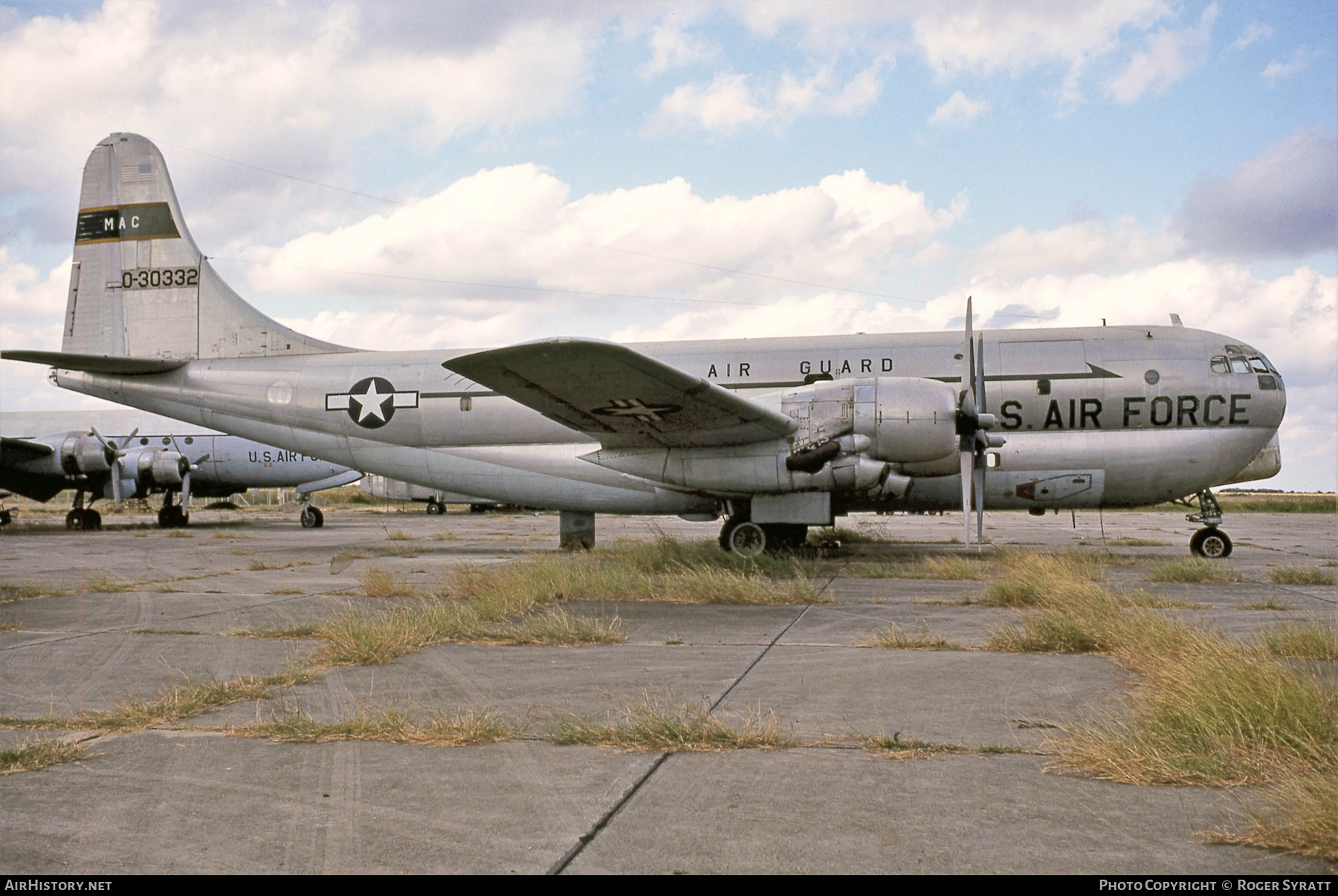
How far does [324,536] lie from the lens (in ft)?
87.6

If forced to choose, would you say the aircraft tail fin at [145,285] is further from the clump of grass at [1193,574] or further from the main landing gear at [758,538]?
the clump of grass at [1193,574]

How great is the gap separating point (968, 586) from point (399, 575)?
8640 mm

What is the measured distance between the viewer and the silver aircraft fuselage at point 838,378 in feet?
52.7

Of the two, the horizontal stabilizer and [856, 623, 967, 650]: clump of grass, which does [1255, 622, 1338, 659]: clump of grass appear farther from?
the horizontal stabilizer

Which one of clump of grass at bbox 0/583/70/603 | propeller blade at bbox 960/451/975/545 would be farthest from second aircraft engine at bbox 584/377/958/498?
clump of grass at bbox 0/583/70/603

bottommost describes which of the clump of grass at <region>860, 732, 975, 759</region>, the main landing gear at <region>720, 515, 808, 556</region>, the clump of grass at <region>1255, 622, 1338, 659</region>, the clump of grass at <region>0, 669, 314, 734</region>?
the clump of grass at <region>0, 669, 314, 734</region>

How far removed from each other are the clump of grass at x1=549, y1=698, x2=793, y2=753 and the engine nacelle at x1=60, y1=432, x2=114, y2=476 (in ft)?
97.9

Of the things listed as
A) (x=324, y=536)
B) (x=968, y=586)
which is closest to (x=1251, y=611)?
(x=968, y=586)

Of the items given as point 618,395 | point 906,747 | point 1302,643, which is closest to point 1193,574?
point 1302,643

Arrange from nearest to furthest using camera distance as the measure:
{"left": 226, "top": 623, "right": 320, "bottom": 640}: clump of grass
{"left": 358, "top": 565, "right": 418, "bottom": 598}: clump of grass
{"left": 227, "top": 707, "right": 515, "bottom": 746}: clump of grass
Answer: {"left": 227, "top": 707, "right": 515, "bottom": 746}: clump of grass, {"left": 226, "top": 623, "right": 320, "bottom": 640}: clump of grass, {"left": 358, "top": 565, "right": 418, "bottom": 598}: clump of grass

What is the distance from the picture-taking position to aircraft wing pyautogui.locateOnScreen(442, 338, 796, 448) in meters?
11.6

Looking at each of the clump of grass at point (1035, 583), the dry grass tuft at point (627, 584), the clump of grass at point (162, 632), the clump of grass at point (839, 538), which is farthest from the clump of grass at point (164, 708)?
the clump of grass at point (839, 538)

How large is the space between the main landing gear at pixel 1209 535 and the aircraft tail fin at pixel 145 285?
1699 centimetres
